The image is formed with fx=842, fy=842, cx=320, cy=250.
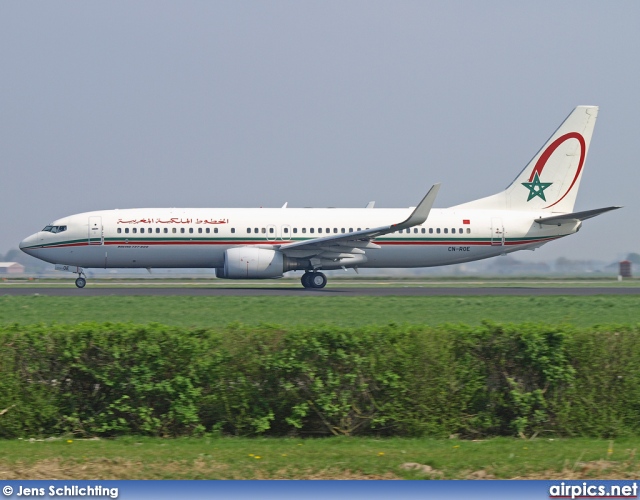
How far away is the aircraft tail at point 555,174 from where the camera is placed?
43.8 metres

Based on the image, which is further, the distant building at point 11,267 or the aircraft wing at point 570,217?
the distant building at point 11,267

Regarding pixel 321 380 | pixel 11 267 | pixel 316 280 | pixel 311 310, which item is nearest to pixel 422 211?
pixel 316 280

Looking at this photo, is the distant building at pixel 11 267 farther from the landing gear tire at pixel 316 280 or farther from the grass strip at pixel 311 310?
the grass strip at pixel 311 310

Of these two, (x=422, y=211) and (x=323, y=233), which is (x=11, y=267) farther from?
(x=422, y=211)

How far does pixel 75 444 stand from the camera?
1036 centimetres

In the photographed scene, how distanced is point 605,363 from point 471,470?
3.13 meters

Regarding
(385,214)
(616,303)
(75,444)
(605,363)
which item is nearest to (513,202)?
(385,214)

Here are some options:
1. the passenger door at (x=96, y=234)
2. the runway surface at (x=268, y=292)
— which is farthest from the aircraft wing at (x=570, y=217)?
the passenger door at (x=96, y=234)

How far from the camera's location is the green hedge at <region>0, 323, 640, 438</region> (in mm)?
10875

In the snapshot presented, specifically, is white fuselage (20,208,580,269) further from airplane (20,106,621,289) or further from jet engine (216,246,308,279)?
jet engine (216,246,308,279)

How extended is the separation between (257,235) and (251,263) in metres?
2.37

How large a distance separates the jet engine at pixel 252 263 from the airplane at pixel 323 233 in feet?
0.15

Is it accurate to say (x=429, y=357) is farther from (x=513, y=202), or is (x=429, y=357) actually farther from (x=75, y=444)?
(x=513, y=202)

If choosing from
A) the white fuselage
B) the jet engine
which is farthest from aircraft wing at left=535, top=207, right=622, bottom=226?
the jet engine
